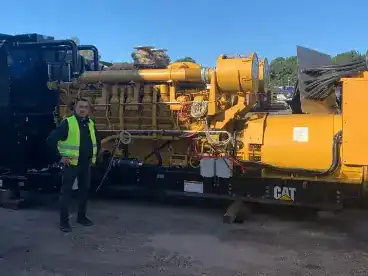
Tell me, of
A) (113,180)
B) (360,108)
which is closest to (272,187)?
(360,108)

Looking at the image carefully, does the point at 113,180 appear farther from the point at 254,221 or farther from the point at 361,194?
the point at 361,194

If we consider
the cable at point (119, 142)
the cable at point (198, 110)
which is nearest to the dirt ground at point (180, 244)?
the cable at point (119, 142)

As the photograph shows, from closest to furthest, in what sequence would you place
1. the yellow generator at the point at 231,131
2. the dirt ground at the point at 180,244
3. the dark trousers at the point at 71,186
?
the dirt ground at the point at 180,244 < the yellow generator at the point at 231,131 < the dark trousers at the point at 71,186

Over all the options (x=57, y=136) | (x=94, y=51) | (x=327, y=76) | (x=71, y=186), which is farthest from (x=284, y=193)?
(x=94, y=51)

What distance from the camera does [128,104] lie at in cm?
668

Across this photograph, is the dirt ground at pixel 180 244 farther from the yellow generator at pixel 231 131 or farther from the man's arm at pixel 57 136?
the man's arm at pixel 57 136

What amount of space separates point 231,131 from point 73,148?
7.12 ft

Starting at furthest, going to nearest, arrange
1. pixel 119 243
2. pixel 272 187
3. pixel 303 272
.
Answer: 1. pixel 272 187
2. pixel 119 243
3. pixel 303 272

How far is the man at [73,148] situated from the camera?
5.68 metres

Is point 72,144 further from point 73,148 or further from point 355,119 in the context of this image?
point 355,119

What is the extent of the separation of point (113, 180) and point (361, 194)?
3481mm

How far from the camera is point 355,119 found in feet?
17.4

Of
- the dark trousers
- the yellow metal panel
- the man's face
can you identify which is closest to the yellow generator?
the yellow metal panel

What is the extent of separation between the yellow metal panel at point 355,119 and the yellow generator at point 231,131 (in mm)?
11
